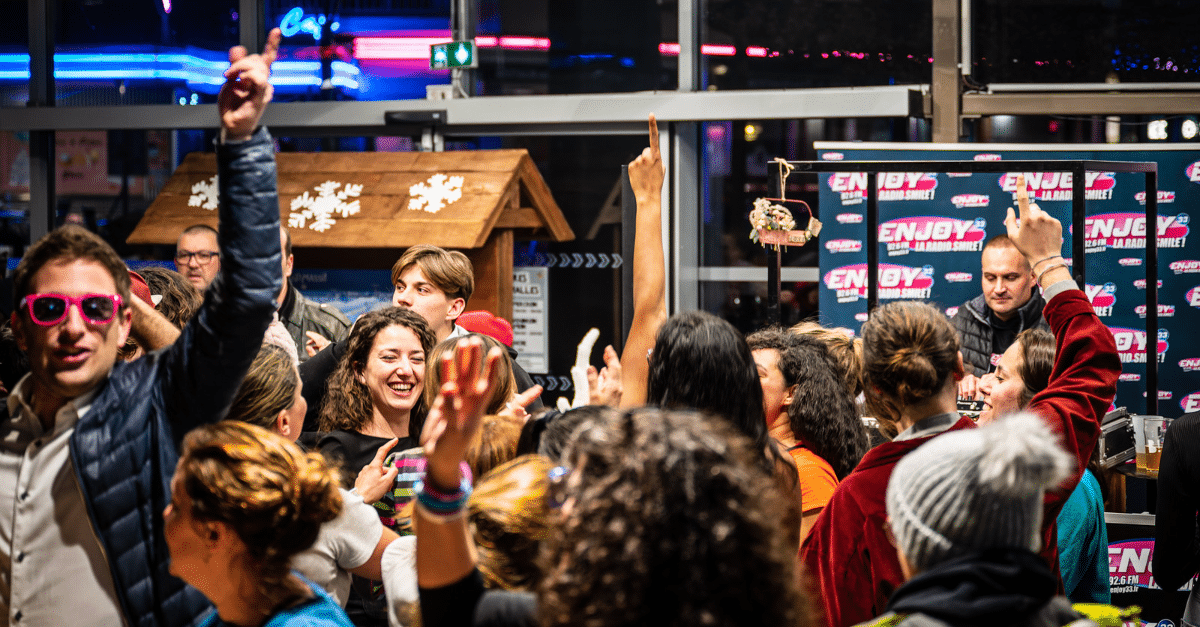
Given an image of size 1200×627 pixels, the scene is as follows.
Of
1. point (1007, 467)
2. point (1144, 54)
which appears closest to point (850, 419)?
point (1007, 467)

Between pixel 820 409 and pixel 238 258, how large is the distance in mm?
1662

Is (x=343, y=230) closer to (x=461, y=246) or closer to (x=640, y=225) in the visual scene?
(x=461, y=246)

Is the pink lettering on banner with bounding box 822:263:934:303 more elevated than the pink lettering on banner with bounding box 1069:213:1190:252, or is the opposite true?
the pink lettering on banner with bounding box 1069:213:1190:252

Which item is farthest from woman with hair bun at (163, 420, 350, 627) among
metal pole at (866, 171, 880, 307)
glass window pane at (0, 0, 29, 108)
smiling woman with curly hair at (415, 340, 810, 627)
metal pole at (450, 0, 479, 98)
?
glass window pane at (0, 0, 29, 108)

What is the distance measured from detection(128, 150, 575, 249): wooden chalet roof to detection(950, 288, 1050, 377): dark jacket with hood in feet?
7.61

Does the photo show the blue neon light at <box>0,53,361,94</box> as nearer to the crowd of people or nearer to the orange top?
the crowd of people

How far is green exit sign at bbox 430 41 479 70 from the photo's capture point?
6371 mm

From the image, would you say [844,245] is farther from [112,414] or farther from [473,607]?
[473,607]

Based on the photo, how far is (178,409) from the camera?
187cm

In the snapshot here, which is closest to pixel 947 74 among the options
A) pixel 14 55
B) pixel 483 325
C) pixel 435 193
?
pixel 435 193

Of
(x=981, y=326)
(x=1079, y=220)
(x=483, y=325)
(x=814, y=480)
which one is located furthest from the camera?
(x=981, y=326)

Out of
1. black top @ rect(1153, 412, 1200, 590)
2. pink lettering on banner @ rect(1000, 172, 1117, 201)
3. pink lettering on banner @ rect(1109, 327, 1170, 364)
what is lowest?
black top @ rect(1153, 412, 1200, 590)

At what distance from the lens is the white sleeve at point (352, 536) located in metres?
2.11

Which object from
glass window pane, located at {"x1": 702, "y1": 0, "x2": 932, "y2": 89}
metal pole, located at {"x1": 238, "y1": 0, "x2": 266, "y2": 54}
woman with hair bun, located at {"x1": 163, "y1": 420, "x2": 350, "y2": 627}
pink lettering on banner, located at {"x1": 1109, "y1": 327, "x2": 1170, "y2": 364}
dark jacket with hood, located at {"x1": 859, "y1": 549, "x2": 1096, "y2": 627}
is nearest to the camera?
dark jacket with hood, located at {"x1": 859, "y1": 549, "x2": 1096, "y2": 627}
